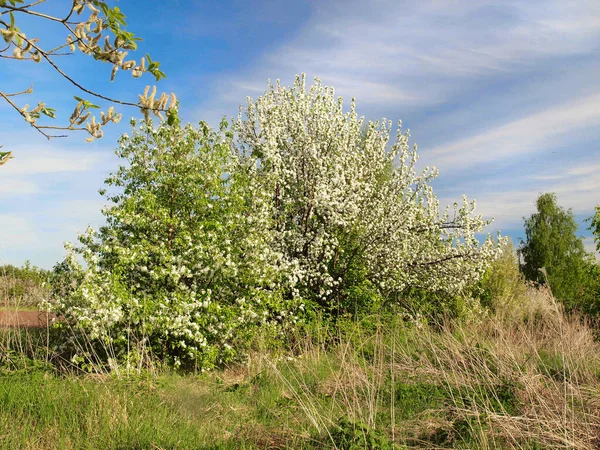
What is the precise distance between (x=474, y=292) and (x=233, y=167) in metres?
12.1

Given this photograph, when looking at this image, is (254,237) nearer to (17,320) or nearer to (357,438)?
(17,320)

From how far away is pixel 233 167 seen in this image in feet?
36.7

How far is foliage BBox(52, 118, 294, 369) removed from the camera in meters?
8.99

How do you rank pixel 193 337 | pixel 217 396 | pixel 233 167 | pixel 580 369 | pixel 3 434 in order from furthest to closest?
pixel 233 167 < pixel 193 337 < pixel 580 369 < pixel 217 396 < pixel 3 434

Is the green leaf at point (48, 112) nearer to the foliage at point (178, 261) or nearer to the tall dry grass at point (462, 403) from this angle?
the tall dry grass at point (462, 403)

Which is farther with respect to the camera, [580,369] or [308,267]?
[308,267]

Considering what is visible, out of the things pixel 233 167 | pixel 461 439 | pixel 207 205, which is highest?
pixel 233 167

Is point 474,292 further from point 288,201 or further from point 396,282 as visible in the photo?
point 288,201

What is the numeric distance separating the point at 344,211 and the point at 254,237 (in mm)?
3483

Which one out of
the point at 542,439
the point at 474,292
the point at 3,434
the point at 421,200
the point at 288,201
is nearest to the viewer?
the point at 542,439

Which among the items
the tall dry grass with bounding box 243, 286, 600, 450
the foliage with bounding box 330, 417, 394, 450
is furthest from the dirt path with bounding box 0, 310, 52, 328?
the foliage with bounding box 330, 417, 394, 450

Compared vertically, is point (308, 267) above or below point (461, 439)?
above

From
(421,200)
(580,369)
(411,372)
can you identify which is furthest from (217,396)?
(421,200)

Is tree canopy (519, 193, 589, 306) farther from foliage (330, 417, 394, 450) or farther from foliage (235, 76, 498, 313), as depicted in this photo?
foliage (330, 417, 394, 450)
